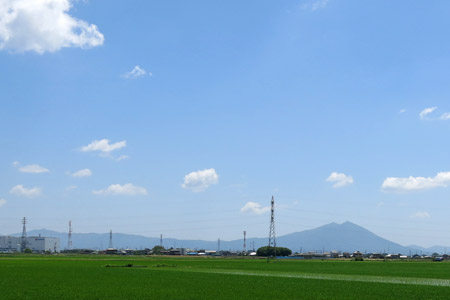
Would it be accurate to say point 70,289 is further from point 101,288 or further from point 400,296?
point 400,296

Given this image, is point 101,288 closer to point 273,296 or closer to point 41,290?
point 41,290

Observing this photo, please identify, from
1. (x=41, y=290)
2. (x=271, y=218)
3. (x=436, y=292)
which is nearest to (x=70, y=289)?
(x=41, y=290)

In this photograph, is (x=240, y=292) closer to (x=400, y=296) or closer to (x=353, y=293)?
(x=353, y=293)

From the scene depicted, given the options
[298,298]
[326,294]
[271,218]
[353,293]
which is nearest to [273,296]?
[298,298]

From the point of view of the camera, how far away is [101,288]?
45406mm

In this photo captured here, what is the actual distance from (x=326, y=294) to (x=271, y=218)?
110438 mm

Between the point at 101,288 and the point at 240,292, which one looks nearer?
the point at 240,292

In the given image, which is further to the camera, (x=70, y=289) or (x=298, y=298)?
(x=70, y=289)

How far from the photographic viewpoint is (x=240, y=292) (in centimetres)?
4247

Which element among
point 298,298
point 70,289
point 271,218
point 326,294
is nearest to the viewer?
point 298,298

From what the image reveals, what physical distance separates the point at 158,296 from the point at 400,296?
19962mm

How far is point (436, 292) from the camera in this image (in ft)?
140

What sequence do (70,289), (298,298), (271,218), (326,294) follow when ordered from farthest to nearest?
1. (271,218)
2. (70,289)
3. (326,294)
4. (298,298)

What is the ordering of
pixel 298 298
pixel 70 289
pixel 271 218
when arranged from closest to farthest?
pixel 298 298 → pixel 70 289 → pixel 271 218
